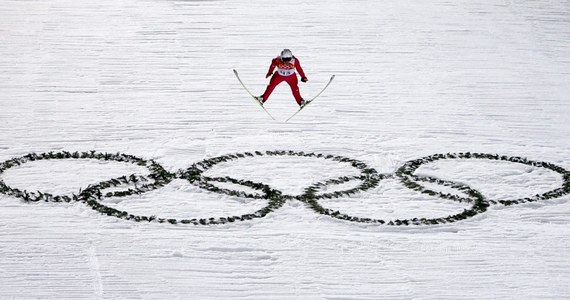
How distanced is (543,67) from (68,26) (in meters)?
3.95

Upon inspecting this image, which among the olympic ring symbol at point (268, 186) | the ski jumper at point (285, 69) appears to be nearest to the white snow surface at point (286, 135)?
the olympic ring symbol at point (268, 186)

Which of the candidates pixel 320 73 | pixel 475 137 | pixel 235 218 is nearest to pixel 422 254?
pixel 235 218

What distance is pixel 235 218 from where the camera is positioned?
539 cm

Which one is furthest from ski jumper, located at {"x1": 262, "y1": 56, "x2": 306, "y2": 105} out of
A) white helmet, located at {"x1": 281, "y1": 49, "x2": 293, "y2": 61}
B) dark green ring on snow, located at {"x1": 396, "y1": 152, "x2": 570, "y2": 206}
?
dark green ring on snow, located at {"x1": 396, "y1": 152, "x2": 570, "y2": 206}

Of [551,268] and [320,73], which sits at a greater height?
[320,73]

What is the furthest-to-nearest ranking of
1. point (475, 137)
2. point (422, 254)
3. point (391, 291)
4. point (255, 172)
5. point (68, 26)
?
point (68, 26), point (475, 137), point (255, 172), point (422, 254), point (391, 291)

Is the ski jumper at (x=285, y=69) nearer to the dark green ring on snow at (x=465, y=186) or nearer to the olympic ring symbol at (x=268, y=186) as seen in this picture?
the olympic ring symbol at (x=268, y=186)

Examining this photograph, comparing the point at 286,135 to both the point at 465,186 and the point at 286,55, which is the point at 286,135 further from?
the point at 465,186

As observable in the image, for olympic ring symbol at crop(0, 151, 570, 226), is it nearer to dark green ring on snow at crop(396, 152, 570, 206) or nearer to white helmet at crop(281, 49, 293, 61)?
dark green ring on snow at crop(396, 152, 570, 206)

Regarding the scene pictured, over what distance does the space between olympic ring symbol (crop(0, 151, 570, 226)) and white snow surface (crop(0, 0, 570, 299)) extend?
65 mm

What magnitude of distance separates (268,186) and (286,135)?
42.0 inches

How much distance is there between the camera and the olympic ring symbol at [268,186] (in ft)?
17.9

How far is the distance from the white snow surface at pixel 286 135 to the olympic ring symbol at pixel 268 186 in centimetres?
6

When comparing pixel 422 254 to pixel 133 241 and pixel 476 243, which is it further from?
pixel 133 241
